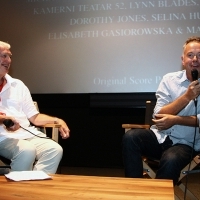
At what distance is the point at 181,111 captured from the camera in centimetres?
235

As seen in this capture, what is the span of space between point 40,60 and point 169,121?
217cm

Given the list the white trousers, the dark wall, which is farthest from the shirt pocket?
the dark wall

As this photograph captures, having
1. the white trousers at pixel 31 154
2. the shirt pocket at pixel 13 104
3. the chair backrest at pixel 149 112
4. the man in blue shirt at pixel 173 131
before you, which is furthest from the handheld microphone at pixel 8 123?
the chair backrest at pixel 149 112

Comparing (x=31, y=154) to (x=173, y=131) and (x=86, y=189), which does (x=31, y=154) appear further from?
(x=173, y=131)

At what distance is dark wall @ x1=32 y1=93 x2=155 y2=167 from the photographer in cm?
388

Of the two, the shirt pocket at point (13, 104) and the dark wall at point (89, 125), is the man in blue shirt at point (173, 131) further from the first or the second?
the dark wall at point (89, 125)

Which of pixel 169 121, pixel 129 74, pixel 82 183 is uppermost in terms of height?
pixel 129 74

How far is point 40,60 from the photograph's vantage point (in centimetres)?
392

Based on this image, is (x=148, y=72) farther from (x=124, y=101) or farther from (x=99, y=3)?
(x=99, y=3)

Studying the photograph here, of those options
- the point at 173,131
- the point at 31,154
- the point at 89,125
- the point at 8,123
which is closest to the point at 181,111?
the point at 173,131

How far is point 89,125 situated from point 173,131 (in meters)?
1.77

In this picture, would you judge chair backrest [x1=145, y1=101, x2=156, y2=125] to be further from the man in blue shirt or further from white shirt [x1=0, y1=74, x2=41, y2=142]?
white shirt [x1=0, y1=74, x2=41, y2=142]

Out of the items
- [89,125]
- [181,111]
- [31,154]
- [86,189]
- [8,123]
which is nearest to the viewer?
[86,189]

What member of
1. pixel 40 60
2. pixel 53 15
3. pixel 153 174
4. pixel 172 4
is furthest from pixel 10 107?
pixel 172 4
